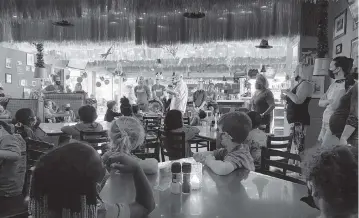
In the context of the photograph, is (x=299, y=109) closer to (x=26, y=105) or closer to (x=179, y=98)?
(x=179, y=98)

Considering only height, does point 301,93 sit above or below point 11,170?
above

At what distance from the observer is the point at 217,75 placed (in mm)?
19047

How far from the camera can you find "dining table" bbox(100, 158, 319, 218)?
1274 mm

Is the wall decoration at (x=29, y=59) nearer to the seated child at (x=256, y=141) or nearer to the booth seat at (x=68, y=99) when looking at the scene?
the booth seat at (x=68, y=99)

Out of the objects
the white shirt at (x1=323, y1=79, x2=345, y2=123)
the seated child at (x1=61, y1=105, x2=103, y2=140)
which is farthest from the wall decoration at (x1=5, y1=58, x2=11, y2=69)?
the white shirt at (x1=323, y1=79, x2=345, y2=123)

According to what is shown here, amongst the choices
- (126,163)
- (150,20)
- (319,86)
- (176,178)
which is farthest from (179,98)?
(126,163)

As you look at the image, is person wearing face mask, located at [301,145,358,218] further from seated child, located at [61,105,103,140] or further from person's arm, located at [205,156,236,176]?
seated child, located at [61,105,103,140]

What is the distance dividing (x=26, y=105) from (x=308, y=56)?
4837 millimetres

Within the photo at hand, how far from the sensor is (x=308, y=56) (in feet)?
17.9

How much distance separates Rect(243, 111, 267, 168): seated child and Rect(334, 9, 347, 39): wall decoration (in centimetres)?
214

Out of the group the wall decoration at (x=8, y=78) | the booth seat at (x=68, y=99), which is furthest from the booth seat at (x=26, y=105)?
the wall decoration at (x=8, y=78)

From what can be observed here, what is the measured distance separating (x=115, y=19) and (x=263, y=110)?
3.71m

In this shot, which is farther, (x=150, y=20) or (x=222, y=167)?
(x=150, y=20)

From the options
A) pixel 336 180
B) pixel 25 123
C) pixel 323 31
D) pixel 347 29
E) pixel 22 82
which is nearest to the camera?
pixel 336 180
